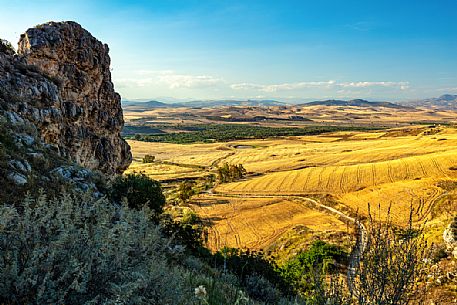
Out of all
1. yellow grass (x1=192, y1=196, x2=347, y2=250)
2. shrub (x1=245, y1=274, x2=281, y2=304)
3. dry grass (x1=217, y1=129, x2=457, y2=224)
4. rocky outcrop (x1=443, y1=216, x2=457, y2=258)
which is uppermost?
shrub (x1=245, y1=274, x2=281, y2=304)

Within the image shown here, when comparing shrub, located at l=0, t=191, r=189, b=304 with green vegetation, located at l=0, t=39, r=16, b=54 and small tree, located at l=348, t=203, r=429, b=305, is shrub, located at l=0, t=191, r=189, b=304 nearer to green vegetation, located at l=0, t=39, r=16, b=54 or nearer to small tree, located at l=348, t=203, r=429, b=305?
small tree, located at l=348, t=203, r=429, b=305

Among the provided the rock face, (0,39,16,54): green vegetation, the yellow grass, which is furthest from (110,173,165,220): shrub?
(0,39,16,54): green vegetation

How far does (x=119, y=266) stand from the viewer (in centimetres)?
432

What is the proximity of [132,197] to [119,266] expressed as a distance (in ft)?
48.1

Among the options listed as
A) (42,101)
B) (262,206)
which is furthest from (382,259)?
(262,206)

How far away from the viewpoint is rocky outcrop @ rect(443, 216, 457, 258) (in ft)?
75.1

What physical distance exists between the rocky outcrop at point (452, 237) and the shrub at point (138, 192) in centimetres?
2016

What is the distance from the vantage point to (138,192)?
62.3 ft

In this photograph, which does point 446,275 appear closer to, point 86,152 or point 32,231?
point 32,231

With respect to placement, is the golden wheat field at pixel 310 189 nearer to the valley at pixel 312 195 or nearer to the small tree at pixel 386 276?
the valley at pixel 312 195

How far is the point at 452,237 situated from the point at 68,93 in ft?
115

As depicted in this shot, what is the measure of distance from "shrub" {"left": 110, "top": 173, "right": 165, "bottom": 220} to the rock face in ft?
19.8

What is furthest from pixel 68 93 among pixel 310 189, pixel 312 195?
pixel 310 189

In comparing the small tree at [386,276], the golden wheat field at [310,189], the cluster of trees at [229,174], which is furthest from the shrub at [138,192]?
the cluster of trees at [229,174]
